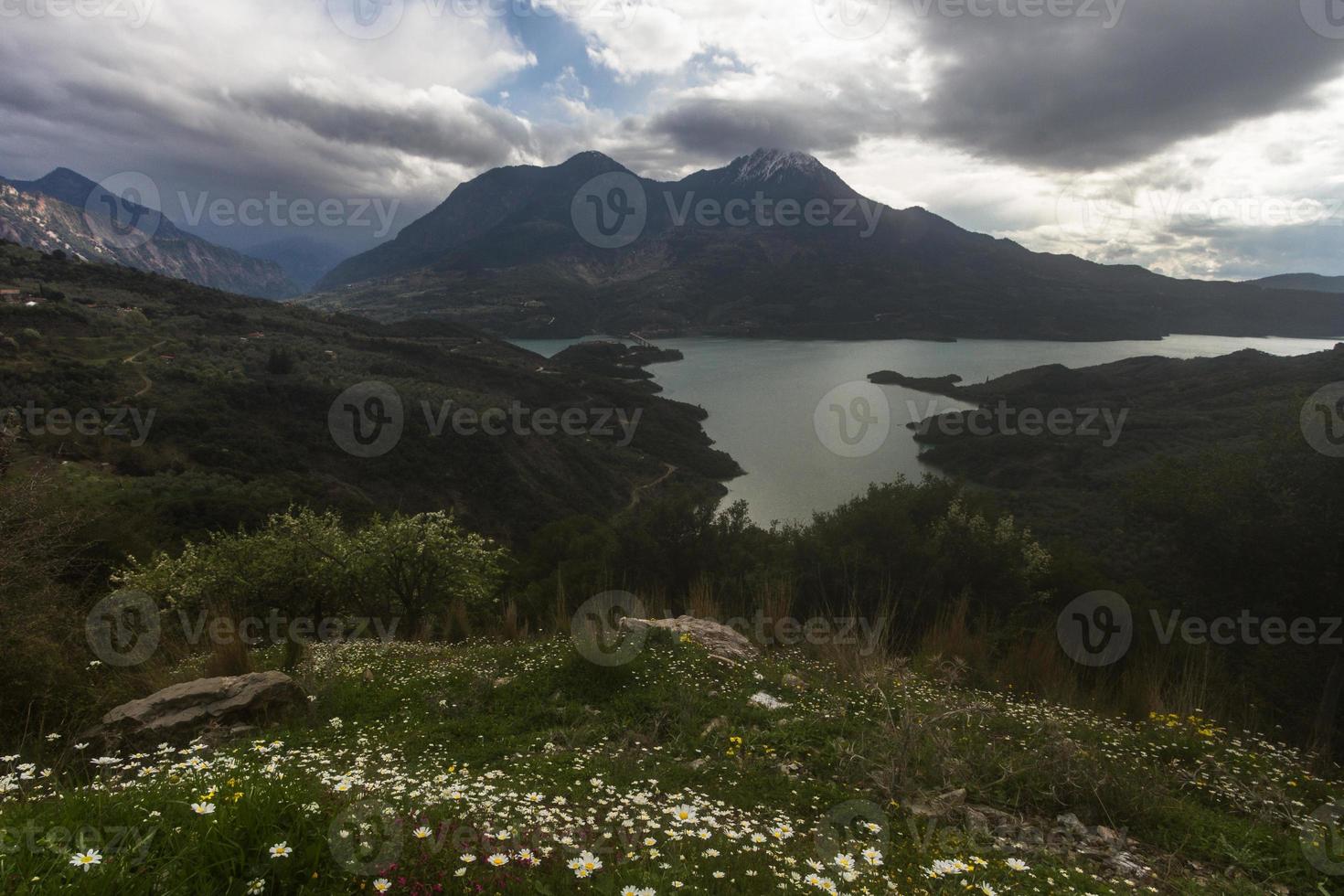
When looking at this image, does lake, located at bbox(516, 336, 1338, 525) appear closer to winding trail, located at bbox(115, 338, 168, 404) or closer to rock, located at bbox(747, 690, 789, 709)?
rock, located at bbox(747, 690, 789, 709)

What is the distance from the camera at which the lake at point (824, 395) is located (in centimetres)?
5822

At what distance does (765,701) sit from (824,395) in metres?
89.5

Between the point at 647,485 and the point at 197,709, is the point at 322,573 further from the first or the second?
the point at 647,485

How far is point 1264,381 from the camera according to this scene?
5931 centimetres

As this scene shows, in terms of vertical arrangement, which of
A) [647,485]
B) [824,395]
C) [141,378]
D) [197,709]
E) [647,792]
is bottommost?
[647,485]

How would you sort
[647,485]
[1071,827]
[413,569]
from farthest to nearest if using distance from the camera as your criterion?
1. [647,485]
2. [413,569]
3. [1071,827]

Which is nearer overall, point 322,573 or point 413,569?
point 322,573

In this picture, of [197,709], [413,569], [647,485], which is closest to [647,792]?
[197,709]

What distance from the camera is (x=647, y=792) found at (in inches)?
163

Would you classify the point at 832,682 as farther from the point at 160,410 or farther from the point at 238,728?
the point at 160,410

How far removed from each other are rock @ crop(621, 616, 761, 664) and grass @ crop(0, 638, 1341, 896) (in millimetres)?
541

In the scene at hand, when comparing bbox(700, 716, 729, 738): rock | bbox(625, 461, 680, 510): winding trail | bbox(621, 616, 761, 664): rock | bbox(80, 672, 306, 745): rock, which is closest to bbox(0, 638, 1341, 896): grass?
bbox(700, 716, 729, 738): rock

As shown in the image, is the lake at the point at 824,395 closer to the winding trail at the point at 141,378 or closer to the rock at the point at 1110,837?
the winding trail at the point at 141,378

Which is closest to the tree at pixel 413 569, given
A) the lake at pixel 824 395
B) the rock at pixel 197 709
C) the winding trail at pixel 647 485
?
the rock at pixel 197 709
